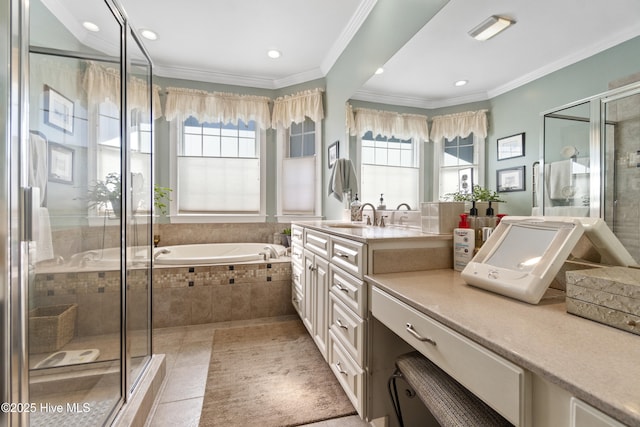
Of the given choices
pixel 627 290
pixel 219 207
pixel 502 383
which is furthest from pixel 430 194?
pixel 219 207

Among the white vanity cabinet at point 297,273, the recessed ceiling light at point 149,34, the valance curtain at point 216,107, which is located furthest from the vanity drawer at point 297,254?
the recessed ceiling light at point 149,34

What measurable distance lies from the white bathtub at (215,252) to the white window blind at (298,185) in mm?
616

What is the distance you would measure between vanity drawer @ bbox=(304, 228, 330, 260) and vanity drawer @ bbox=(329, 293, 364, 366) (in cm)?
28

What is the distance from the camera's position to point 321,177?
3.50m

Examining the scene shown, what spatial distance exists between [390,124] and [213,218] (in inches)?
104

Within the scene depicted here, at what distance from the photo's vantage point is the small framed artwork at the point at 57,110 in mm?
1081

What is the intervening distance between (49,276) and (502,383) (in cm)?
150

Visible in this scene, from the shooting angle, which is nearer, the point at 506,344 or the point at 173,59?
the point at 506,344

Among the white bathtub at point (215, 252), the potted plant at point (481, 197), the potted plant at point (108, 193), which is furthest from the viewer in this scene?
the white bathtub at point (215, 252)

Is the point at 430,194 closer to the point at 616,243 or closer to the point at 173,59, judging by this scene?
the point at 616,243

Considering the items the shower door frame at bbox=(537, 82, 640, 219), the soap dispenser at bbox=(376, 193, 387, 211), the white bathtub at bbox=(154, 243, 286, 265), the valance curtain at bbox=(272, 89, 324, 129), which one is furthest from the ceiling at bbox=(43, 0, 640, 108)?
the white bathtub at bbox=(154, 243, 286, 265)

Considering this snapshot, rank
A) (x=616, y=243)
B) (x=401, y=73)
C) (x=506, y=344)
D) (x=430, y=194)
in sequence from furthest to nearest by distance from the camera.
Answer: (x=401, y=73)
(x=430, y=194)
(x=616, y=243)
(x=506, y=344)

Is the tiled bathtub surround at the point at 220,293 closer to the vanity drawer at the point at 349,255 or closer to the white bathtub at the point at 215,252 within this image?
the white bathtub at the point at 215,252

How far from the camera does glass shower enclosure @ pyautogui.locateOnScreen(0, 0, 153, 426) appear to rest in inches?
29.5
